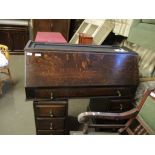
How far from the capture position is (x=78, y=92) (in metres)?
1.56

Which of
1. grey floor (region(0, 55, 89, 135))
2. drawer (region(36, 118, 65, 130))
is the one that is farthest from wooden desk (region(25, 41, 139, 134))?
grey floor (region(0, 55, 89, 135))

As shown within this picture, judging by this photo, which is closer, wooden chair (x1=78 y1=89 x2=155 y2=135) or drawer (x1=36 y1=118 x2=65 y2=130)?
wooden chair (x1=78 y1=89 x2=155 y2=135)

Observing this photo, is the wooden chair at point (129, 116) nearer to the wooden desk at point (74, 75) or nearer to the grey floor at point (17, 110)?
the wooden desk at point (74, 75)

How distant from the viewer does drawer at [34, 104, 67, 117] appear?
157 centimetres

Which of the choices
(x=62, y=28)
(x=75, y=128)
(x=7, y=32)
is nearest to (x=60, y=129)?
(x=75, y=128)

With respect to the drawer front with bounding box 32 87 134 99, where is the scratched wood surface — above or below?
above

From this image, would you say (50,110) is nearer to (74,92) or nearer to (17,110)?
(74,92)

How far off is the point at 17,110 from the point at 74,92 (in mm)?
1108

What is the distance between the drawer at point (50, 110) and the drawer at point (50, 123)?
58 millimetres

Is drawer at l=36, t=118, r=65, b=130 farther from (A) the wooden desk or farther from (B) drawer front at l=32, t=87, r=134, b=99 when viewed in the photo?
(B) drawer front at l=32, t=87, r=134, b=99
